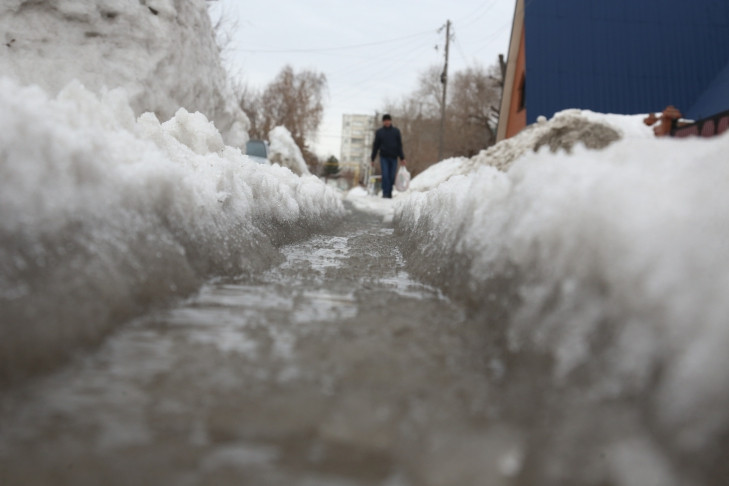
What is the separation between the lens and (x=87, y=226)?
5.49ft

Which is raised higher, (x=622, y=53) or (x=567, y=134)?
(x=622, y=53)

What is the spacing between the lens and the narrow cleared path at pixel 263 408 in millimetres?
983

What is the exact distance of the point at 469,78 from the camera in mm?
41344

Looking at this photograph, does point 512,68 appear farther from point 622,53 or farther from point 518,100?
point 622,53

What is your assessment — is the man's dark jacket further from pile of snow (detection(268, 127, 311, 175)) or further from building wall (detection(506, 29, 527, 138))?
pile of snow (detection(268, 127, 311, 175))

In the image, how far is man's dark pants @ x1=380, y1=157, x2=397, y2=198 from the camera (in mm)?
13497

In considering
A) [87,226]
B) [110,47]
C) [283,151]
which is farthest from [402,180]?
[87,226]

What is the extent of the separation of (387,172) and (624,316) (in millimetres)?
12758

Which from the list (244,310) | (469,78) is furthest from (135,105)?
(469,78)

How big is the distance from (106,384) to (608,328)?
1.17 m

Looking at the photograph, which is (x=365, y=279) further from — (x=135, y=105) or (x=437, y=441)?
(x=135, y=105)

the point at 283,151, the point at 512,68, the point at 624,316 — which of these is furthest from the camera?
the point at 283,151

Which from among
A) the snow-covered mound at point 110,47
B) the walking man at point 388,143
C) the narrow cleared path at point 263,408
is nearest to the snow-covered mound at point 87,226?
the narrow cleared path at point 263,408

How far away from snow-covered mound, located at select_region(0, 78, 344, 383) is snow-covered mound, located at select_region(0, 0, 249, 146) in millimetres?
5548
